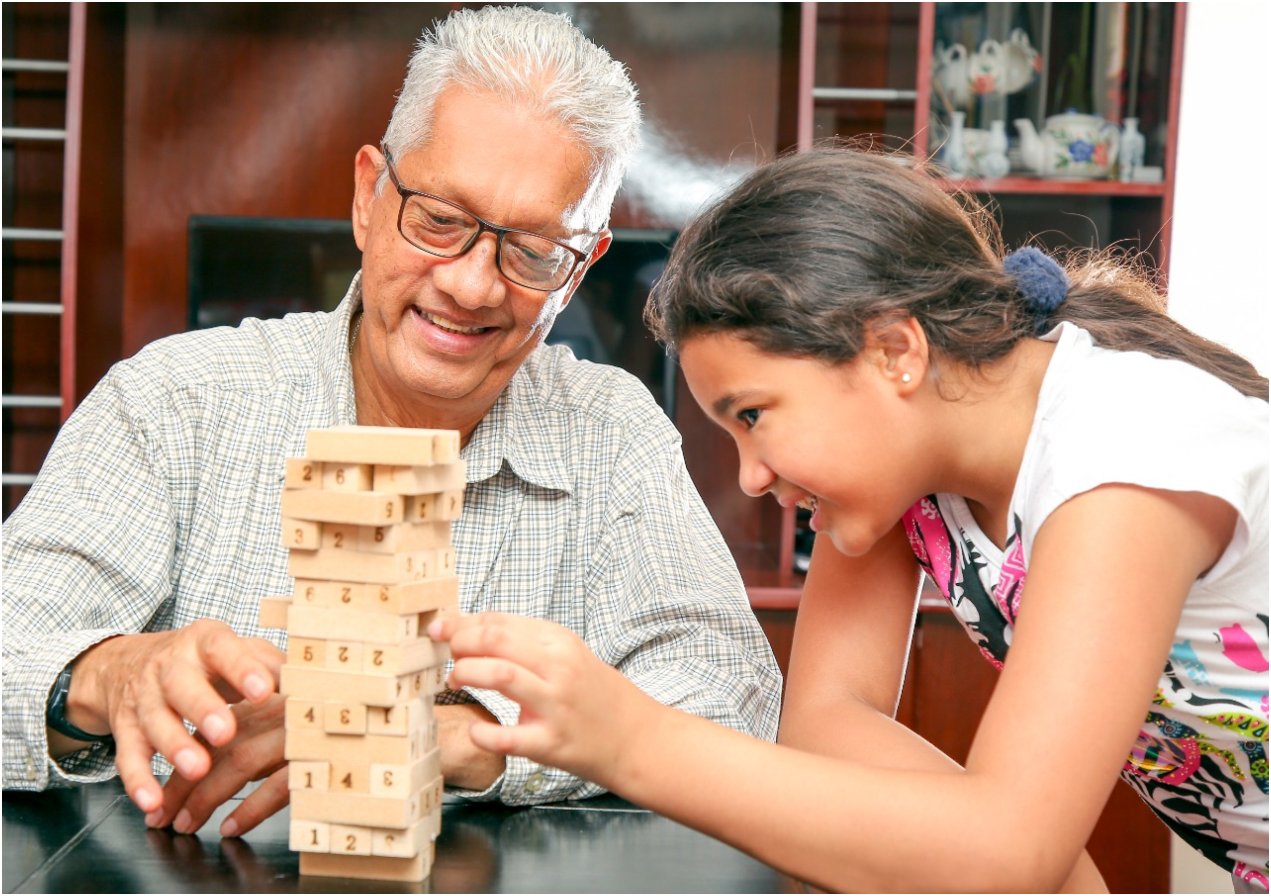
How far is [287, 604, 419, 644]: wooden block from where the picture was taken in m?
0.96

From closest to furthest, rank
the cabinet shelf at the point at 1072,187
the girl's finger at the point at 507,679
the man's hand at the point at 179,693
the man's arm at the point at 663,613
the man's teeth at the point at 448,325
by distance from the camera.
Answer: the girl's finger at the point at 507,679, the man's hand at the point at 179,693, the man's arm at the point at 663,613, the man's teeth at the point at 448,325, the cabinet shelf at the point at 1072,187

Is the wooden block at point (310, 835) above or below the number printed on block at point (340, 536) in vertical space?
below

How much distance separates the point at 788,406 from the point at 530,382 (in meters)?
0.73

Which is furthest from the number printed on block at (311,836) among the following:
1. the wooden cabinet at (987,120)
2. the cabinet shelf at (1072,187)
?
the cabinet shelf at (1072,187)

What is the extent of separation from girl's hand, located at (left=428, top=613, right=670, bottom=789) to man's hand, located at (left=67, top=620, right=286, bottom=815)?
0.19 meters

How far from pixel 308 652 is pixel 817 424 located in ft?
1.49

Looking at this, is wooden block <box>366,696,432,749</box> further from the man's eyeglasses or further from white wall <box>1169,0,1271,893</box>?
white wall <box>1169,0,1271,893</box>

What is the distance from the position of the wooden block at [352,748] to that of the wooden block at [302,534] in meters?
0.14

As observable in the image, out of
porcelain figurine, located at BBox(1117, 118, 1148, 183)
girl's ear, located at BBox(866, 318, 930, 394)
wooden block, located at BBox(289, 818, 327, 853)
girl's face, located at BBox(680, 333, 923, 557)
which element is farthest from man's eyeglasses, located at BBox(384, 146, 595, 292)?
porcelain figurine, located at BBox(1117, 118, 1148, 183)

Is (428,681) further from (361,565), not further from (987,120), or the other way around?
(987,120)

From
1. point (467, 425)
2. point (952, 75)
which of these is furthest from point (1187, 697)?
point (952, 75)

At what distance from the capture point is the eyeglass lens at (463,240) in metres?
1.53

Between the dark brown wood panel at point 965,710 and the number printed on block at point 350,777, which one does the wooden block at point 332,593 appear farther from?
the dark brown wood panel at point 965,710

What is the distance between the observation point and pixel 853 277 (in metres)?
1.14
